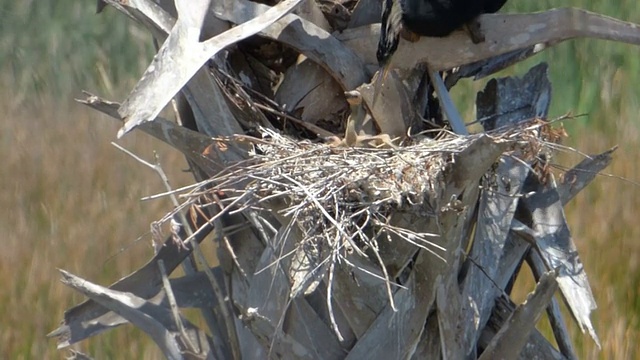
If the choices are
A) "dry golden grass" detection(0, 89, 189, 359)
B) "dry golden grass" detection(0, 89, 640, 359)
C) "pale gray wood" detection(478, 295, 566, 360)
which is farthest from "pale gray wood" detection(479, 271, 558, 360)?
"dry golden grass" detection(0, 89, 189, 359)

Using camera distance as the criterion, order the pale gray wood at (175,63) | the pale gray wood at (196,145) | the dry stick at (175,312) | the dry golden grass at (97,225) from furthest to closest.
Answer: the dry golden grass at (97,225) < the dry stick at (175,312) < the pale gray wood at (196,145) < the pale gray wood at (175,63)

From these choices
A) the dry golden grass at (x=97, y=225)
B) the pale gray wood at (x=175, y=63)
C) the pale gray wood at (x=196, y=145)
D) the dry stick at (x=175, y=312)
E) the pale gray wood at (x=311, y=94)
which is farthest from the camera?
the dry golden grass at (x=97, y=225)

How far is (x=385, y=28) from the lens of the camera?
1859 millimetres

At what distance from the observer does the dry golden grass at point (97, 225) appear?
10.6 feet

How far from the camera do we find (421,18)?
2.02m

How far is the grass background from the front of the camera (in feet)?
10.7

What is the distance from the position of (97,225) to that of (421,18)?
1786 mm

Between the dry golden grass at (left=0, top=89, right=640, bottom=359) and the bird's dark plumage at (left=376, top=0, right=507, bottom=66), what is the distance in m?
1.31

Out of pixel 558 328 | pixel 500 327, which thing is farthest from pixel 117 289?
pixel 558 328

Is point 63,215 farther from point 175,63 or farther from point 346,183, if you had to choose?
point 346,183

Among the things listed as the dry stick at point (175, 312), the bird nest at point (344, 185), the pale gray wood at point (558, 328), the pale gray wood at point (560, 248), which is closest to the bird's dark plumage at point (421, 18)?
the bird nest at point (344, 185)

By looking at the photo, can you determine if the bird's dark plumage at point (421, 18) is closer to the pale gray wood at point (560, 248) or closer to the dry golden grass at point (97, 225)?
the pale gray wood at point (560, 248)

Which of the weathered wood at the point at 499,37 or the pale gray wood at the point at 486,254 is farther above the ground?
the weathered wood at the point at 499,37

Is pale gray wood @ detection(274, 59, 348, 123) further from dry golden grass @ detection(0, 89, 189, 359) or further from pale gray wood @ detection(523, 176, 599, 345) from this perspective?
dry golden grass @ detection(0, 89, 189, 359)
